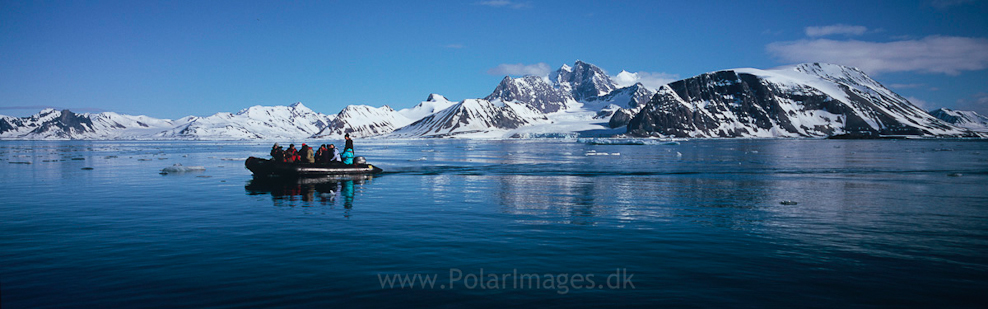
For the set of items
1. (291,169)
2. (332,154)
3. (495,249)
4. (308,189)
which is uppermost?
(332,154)

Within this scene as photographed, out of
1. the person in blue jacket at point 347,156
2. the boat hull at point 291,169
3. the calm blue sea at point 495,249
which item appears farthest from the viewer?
the person in blue jacket at point 347,156

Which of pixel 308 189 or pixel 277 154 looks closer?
pixel 308 189

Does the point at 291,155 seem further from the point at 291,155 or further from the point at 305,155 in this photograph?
the point at 305,155

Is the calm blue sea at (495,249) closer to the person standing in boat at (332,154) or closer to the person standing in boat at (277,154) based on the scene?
the person standing in boat at (277,154)

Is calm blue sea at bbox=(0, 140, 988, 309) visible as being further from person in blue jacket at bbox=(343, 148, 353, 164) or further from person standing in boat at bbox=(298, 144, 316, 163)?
person in blue jacket at bbox=(343, 148, 353, 164)

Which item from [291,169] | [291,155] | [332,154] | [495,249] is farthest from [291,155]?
[495,249]

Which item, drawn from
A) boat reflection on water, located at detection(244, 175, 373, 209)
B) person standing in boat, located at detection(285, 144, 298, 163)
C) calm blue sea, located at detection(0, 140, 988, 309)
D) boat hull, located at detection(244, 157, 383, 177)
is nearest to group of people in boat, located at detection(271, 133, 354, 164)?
person standing in boat, located at detection(285, 144, 298, 163)

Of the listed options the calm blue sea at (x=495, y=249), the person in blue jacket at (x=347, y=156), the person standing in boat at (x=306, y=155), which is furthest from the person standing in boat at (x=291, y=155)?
the calm blue sea at (x=495, y=249)

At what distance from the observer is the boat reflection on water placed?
22781 mm

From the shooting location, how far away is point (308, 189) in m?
28.0

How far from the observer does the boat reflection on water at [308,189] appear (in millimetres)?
22781

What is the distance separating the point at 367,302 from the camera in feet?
29.2

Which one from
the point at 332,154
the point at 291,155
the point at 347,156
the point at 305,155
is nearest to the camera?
the point at 305,155

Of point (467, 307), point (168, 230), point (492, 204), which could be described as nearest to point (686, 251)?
point (467, 307)
